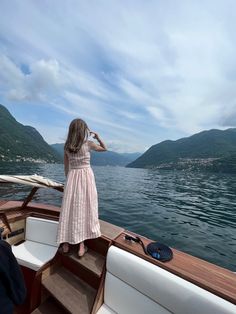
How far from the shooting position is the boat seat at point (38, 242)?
11.2ft

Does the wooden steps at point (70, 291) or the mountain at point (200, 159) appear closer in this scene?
the wooden steps at point (70, 291)

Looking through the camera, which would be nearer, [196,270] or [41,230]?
[196,270]

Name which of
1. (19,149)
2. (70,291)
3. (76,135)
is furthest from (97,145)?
(19,149)

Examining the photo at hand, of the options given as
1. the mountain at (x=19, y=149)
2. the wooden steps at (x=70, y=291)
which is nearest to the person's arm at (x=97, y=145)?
the wooden steps at (x=70, y=291)

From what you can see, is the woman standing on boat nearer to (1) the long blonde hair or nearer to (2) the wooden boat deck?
(1) the long blonde hair

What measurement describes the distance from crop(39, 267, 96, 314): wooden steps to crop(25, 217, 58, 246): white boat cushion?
32.7 inches

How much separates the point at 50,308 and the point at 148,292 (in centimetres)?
155

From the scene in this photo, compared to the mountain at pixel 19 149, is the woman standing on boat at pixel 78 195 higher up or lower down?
lower down

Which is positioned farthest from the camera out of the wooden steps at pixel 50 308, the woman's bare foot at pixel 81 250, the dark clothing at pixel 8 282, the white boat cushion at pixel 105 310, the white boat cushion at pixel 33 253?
the white boat cushion at pixel 33 253

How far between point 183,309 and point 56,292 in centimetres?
173

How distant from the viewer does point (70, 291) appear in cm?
270

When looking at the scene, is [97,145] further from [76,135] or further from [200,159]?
[200,159]

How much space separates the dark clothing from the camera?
5.05ft

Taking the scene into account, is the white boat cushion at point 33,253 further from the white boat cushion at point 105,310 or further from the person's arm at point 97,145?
the person's arm at point 97,145
